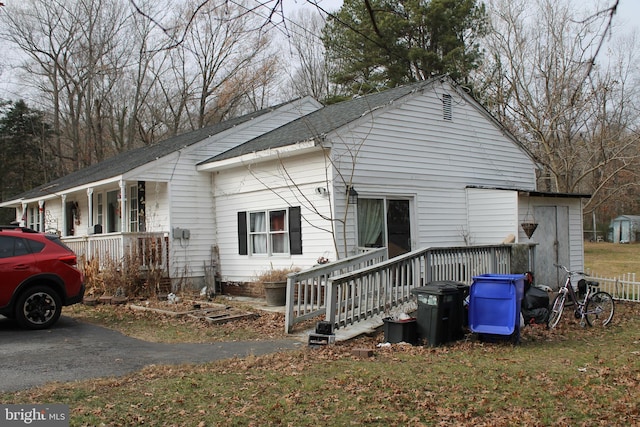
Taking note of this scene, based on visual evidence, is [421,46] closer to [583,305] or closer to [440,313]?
[583,305]

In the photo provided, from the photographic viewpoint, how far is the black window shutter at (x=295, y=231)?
13.8 m

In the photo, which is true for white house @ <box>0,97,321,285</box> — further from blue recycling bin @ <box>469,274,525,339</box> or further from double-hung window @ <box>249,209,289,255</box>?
blue recycling bin @ <box>469,274,525,339</box>

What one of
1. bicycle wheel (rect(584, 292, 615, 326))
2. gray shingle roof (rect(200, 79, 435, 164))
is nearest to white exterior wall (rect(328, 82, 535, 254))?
gray shingle roof (rect(200, 79, 435, 164))

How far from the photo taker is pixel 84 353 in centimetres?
816

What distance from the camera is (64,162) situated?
130 feet

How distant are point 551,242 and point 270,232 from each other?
7161 mm

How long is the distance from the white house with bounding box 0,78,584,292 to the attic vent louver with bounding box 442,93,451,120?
0.09 ft

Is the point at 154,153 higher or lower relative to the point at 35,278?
higher

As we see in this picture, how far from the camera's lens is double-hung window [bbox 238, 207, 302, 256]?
13922mm

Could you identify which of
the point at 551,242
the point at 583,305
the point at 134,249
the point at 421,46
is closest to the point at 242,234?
the point at 134,249

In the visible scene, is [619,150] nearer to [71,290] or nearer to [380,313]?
[380,313]

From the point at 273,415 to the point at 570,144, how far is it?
24.8m

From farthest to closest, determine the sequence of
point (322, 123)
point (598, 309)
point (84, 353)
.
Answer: point (322, 123), point (598, 309), point (84, 353)

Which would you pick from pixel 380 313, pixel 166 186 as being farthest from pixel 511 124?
pixel 380 313
